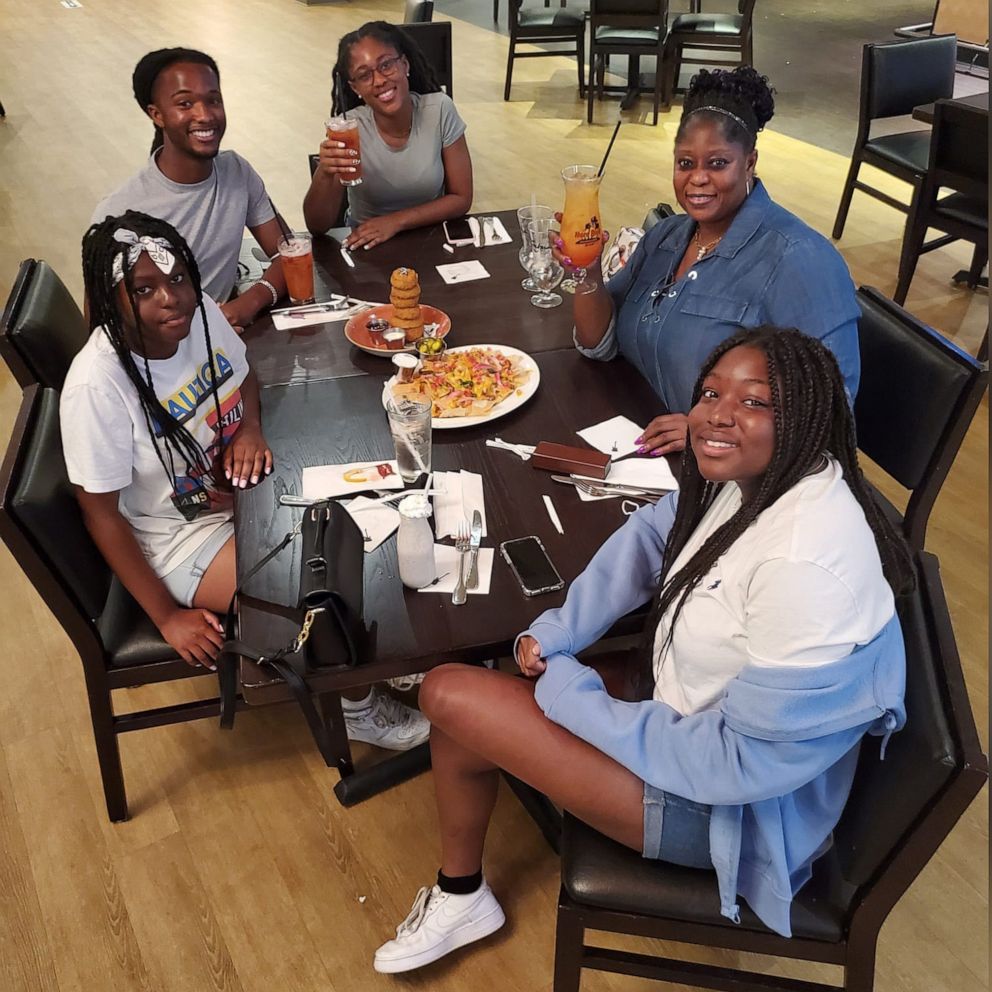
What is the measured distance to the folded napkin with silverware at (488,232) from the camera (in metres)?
2.62

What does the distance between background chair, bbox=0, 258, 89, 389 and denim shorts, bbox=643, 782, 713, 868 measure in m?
1.51

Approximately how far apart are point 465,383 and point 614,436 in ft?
1.16

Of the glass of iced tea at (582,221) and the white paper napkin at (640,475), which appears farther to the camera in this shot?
the glass of iced tea at (582,221)

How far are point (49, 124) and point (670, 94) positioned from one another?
14.4 feet

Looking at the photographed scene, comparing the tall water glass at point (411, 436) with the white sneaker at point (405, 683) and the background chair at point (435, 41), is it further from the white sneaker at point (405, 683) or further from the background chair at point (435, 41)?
the background chair at point (435, 41)

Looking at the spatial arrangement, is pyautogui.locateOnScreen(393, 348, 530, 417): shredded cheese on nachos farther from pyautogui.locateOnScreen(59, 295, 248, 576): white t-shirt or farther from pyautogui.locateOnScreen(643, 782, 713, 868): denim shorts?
pyautogui.locateOnScreen(643, 782, 713, 868): denim shorts

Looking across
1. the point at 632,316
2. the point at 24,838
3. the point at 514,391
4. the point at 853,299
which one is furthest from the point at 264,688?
the point at 853,299

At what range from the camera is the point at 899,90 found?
409 cm

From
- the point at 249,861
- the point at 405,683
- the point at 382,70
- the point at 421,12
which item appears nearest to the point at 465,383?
the point at 405,683

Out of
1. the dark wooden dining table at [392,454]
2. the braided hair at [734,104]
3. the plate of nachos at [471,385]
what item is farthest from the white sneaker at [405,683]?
the braided hair at [734,104]

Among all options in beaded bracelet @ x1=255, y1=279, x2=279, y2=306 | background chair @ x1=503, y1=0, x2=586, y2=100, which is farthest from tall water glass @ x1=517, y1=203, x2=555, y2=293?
background chair @ x1=503, y1=0, x2=586, y2=100

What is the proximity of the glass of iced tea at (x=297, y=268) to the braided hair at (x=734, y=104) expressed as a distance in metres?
0.96

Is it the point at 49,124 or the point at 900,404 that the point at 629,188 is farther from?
the point at 49,124

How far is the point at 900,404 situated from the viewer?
5.96 ft
